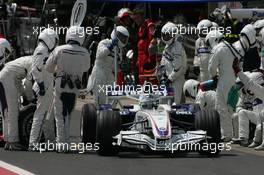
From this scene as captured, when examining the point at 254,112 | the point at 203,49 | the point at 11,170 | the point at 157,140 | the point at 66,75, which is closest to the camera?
the point at 11,170

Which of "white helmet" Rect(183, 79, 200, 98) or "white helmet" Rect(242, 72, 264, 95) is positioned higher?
"white helmet" Rect(242, 72, 264, 95)

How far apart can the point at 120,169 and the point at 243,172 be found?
5.86ft

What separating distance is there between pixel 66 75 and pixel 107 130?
1.44 meters

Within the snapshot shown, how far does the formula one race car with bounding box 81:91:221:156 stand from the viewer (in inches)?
517

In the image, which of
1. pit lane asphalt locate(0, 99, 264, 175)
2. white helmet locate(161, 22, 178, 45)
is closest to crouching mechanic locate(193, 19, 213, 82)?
white helmet locate(161, 22, 178, 45)

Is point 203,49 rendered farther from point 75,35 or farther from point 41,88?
point 41,88

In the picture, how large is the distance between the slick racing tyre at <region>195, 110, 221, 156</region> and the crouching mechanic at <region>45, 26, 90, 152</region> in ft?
7.18

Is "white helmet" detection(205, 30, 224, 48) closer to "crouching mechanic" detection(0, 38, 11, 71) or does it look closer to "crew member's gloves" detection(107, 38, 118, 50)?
"crew member's gloves" detection(107, 38, 118, 50)

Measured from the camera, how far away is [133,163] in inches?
502

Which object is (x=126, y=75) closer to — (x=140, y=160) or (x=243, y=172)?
(x=140, y=160)

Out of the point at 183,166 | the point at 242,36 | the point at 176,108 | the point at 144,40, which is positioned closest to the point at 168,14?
the point at 144,40

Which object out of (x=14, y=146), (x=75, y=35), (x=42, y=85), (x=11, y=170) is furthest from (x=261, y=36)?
(x=11, y=170)

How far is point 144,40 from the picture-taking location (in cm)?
2228

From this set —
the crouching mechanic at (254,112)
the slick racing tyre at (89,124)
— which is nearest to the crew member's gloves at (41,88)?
the slick racing tyre at (89,124)
